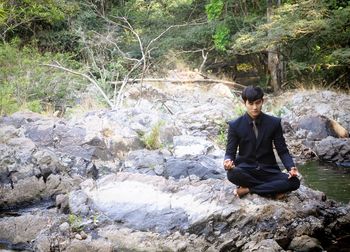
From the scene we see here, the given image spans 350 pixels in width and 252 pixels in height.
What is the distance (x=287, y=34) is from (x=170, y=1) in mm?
7116

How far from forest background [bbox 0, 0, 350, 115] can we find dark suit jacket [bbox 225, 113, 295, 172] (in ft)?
25.1

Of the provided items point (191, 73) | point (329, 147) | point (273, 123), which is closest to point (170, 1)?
point (191, 73)

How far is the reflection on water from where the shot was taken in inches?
267

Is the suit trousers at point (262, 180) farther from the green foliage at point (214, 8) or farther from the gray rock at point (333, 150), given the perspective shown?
the green foliage at point (214, 8)

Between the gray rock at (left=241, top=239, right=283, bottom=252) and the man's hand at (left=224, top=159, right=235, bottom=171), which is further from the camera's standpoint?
the man's hand at (left=224, top=159, right=235, bottom=171)

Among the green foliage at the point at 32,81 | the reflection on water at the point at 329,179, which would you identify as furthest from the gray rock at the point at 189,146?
the green foliage at the point at 32,81

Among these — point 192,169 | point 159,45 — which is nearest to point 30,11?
point 159,45

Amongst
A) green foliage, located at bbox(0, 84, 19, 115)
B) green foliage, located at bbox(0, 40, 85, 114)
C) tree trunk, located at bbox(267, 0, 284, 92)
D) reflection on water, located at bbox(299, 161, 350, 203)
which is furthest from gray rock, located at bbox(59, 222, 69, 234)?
tree trunk, located at bbox(267, 0, 284, 92)

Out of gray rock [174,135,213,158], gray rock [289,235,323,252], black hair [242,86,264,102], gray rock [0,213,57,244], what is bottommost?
gray rock [174,135,213,158]

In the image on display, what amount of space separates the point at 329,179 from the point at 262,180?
336 centimetres

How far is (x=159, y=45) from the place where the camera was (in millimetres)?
17641

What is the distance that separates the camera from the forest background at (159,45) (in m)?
13.1

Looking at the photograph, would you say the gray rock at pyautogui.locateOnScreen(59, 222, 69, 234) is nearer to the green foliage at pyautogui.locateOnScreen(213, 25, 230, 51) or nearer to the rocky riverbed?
the rocky riverbed

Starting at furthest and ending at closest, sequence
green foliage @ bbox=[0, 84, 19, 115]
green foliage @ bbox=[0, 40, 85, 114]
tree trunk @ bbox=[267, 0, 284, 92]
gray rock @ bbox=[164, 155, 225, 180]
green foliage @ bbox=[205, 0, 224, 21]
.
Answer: green foliage @ bbox=[205, 0, 224, 21], tree trunk @ bbox=[267, 0, 284, 92], green foliage @ bbox=[0, 40, 85, 114], green foliage @ bbox=[0, 84, 19, 115], gray rock @ bbox=[164, 155, 225, 180]
